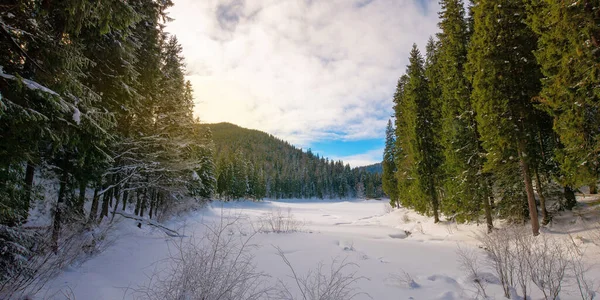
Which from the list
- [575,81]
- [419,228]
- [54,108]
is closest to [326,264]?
[54,108]

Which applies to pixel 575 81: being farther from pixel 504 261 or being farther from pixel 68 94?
pixel 68 94

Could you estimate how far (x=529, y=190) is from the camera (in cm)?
1081

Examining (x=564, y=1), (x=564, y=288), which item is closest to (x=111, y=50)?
(x=564, y=288)

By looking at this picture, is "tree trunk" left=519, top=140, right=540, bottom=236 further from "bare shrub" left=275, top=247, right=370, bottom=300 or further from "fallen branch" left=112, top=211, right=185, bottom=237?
"fallen branch" left=112, top=211, right=185, bottom=237

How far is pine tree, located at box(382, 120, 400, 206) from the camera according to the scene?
34469 mm

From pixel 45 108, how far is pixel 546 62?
14.7 meters

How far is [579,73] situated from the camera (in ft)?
27.4

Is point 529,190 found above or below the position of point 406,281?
above

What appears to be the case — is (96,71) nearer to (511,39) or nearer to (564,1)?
(564,1)

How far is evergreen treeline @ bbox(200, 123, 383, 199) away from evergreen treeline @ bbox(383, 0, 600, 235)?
26.8 m

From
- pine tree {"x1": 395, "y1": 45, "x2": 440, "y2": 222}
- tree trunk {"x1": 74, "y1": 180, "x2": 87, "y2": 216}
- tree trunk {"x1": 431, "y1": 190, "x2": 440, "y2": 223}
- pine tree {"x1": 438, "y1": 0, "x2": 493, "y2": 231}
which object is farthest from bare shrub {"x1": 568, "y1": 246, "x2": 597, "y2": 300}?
pine tree {"x1": 395, "y1": 45, "x2": 440, "y2": 222}

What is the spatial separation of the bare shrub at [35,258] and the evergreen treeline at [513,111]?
565 inches

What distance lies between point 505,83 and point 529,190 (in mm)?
4811

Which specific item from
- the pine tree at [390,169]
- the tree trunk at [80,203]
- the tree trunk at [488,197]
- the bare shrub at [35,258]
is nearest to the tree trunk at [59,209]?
the bare shrub at [35,258]
